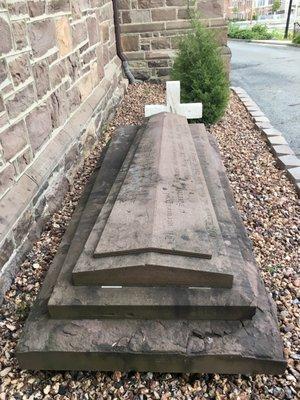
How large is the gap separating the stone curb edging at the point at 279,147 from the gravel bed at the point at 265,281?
0.27ft

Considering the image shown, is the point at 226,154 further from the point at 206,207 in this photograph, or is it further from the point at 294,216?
the point at 206,207

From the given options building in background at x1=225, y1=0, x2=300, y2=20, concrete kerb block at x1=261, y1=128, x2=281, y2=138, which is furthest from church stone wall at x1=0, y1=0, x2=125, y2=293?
building in background at x1=225, y1=0, x2=300, y2=20

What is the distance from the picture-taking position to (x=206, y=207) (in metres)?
2.23

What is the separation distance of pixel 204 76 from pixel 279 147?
140 cm

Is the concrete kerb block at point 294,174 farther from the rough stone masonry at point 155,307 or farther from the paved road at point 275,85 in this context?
the rough stone masonry at point 155,307

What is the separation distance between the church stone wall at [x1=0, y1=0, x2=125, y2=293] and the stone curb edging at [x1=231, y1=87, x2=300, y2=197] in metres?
2.18

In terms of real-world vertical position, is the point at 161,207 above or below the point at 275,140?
above

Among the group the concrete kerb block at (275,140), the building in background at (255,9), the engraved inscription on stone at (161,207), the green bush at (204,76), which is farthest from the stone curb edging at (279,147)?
the building in background at (255,9)

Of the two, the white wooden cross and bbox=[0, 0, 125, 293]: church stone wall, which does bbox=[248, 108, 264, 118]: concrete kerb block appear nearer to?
the white wooden cross

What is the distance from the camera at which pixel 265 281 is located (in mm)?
2363

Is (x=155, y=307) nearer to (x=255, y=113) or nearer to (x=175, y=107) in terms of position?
(x=175, y=107)

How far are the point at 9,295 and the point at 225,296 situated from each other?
127 cm

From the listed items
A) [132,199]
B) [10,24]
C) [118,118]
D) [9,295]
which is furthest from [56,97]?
[118,118]

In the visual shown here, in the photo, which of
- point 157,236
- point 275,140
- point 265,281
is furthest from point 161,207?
point 275,140
